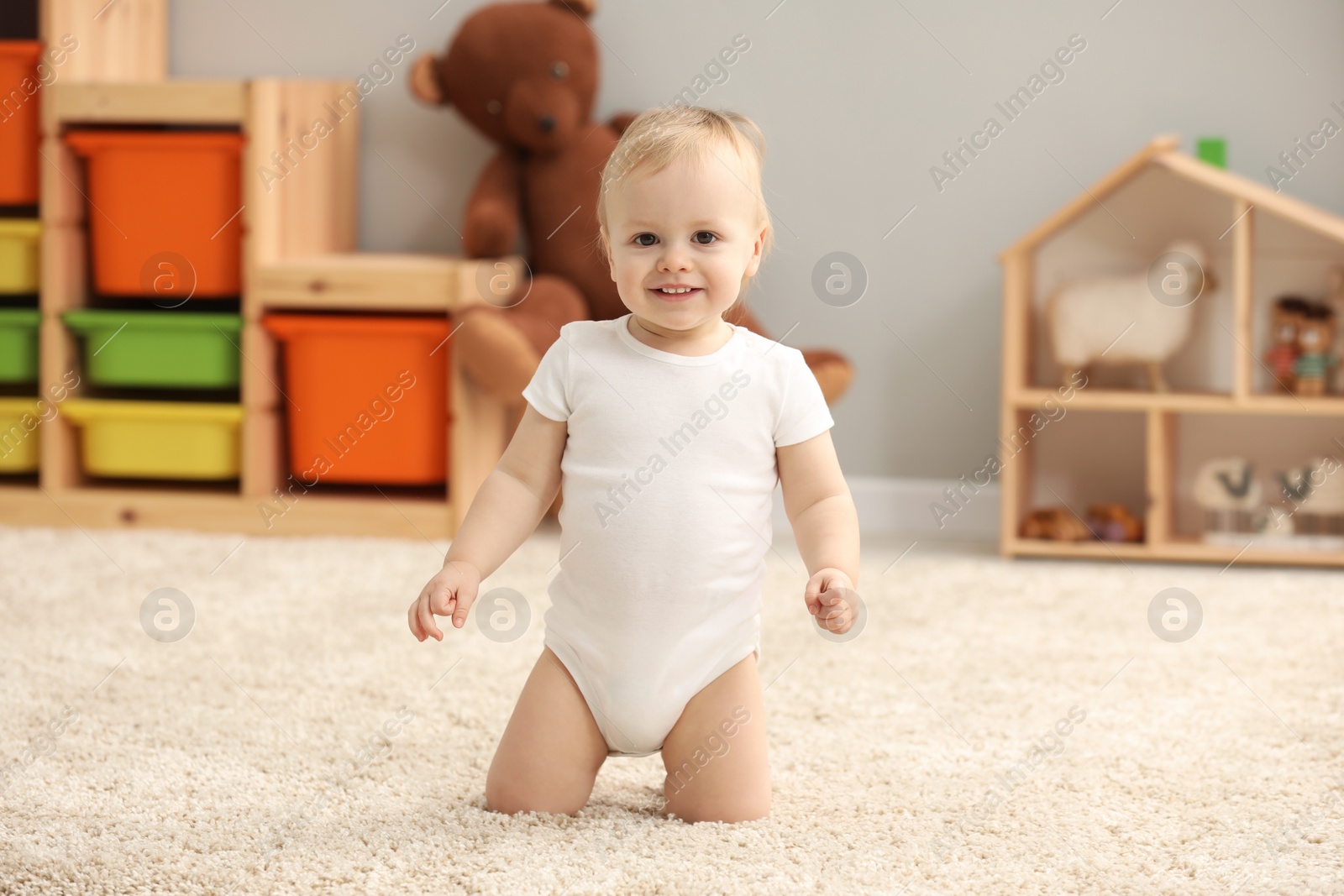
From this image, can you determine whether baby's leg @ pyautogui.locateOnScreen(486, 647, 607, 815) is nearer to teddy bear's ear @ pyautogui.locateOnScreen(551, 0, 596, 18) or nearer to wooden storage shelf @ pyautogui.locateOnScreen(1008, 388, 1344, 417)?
wooden storage shelf @ pyautogui.locateOnScreen(1008, 388, 1344, 417)

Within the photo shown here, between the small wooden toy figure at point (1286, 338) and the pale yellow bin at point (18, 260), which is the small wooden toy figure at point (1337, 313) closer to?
the small wooden toy figure at point (1286, 338)

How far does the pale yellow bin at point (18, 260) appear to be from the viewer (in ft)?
6.35

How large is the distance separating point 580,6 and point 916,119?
0.57m

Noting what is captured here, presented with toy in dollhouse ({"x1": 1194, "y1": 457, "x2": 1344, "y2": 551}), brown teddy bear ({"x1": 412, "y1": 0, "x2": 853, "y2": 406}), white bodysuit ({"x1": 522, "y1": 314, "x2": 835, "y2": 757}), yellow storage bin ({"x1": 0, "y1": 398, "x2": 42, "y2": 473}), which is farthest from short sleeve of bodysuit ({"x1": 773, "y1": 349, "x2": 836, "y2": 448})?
yellow storage bin ({"x1": 0, "y1": 398, "x2": 42, "y2": 473})

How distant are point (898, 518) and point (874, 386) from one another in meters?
0.23

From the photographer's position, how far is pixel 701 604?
84cm

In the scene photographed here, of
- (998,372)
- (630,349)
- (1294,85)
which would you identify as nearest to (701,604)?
(630,349)

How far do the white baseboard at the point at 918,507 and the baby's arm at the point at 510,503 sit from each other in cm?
121

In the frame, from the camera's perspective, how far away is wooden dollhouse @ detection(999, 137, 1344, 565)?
175 cm

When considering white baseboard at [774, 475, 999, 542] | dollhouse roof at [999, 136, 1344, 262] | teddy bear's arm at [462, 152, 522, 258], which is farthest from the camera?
white baseboard at [774, 475, 999, 542]

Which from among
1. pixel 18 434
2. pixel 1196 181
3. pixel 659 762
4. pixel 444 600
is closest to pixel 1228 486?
pixel 1196 181

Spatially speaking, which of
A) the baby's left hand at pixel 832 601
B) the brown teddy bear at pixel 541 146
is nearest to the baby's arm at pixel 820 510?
the baby's left hand at pixel 832 601

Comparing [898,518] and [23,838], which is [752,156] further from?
[898,518]

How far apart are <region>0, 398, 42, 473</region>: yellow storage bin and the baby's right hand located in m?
1.42
